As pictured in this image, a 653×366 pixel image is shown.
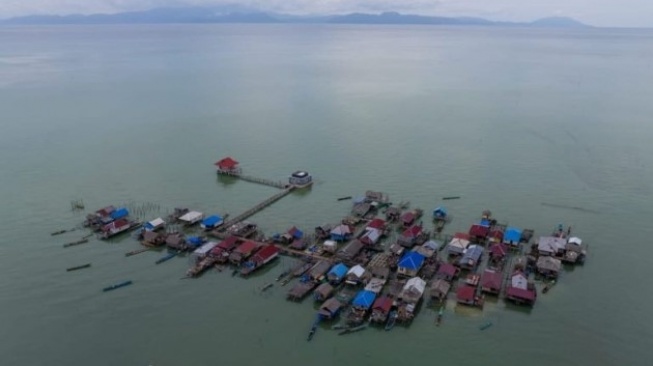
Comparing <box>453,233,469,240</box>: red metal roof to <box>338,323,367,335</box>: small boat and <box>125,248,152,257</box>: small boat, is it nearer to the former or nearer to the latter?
<box>338,323,367,335</box>: small boat

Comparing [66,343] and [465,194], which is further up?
[465,194]

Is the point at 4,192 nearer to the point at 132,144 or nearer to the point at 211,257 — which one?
the point at 132,144

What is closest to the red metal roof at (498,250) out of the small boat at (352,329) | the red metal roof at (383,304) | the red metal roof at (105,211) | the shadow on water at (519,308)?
the shadow on water at (519,308)

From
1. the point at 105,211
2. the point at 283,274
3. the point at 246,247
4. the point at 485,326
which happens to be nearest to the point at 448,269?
the point at 485,326

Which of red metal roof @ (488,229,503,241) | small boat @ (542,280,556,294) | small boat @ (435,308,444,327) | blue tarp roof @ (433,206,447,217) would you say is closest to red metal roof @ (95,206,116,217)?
blue tarp roof @ (433,206,447,217)

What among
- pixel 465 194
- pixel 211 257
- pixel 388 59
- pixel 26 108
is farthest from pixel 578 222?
pixel 388 59

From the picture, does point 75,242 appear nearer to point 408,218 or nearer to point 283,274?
point 283,274

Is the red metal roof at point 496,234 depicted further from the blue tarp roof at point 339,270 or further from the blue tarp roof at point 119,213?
the blue tarp roof at point 119,213
